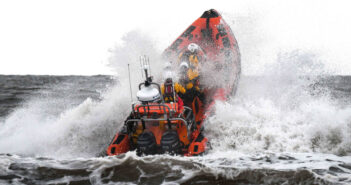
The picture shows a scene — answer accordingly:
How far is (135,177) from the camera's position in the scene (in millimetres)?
4527

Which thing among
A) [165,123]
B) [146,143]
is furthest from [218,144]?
[146,143]

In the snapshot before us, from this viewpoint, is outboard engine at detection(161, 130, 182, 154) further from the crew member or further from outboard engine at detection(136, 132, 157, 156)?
the crew member

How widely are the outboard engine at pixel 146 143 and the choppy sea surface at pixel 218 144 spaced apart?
159mm

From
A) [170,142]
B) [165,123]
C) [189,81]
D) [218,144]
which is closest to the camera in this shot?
[170,142]

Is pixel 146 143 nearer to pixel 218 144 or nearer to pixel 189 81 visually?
pixel 218 144

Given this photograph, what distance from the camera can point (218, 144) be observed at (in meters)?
5.73

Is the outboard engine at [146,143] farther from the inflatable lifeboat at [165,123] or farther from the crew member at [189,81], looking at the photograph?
the crew member at [189,81]

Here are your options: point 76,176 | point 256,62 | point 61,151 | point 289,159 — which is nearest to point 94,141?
point 61,151

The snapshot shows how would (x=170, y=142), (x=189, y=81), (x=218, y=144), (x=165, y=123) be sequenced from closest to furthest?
1. (x=170, y=142)
2. (x=165, y=123)
3. (x=218, y=144)
4. (x=189, y=81)

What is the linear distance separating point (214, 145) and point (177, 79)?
154cm

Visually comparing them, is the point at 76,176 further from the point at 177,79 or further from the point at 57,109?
the point at 57,109

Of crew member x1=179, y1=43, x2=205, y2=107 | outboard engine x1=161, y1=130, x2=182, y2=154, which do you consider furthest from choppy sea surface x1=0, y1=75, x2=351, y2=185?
crew member x1=179, y1=43, x2=205, y2=107

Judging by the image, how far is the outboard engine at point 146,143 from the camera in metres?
5.07

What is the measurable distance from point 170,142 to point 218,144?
3.65 feet
